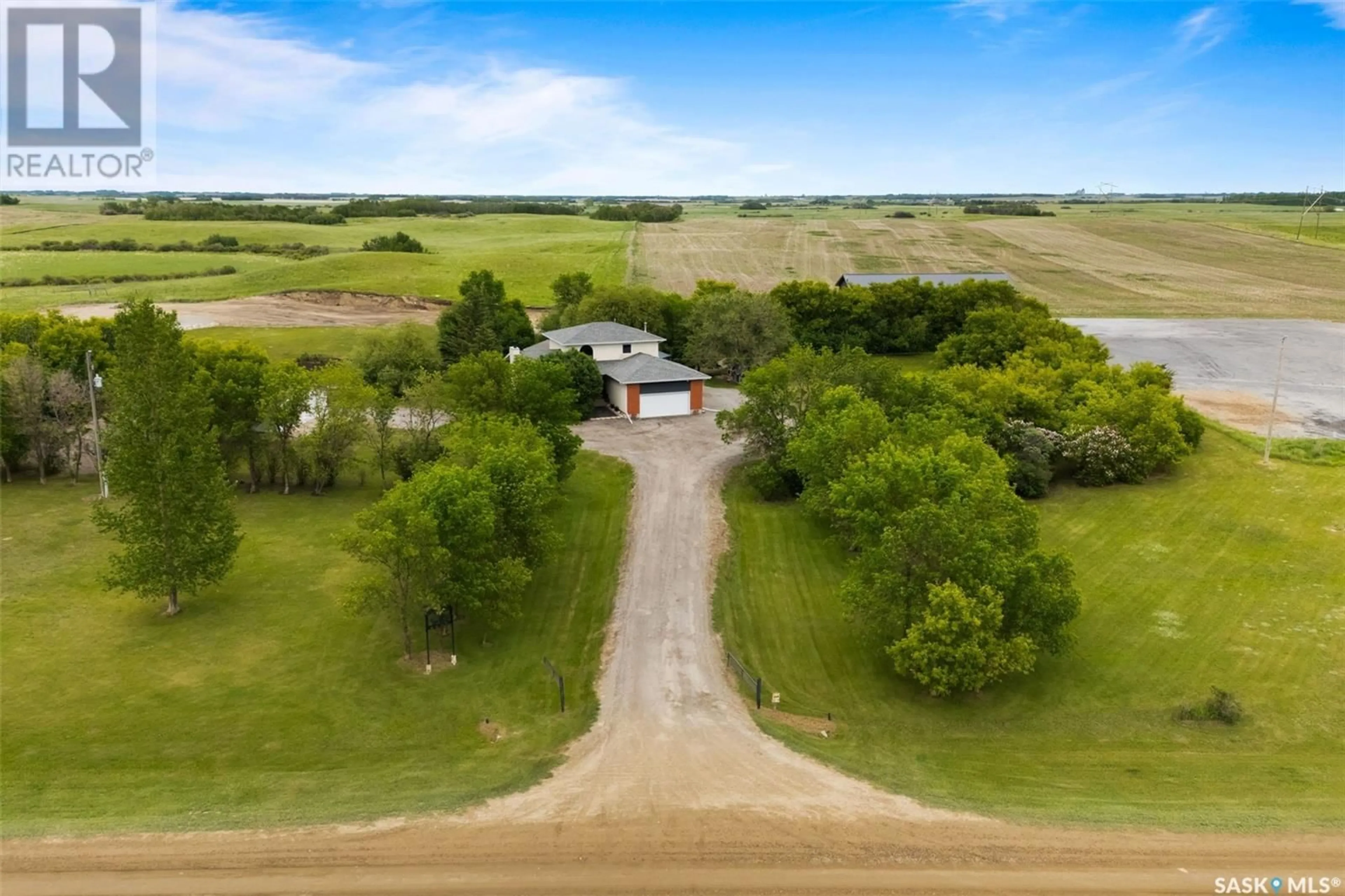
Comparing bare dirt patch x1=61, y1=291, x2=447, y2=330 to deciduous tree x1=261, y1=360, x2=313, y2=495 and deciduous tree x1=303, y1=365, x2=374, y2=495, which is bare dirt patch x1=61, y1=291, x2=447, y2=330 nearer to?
deciduous tree x1=261, y1=360, x2=313, y2=495

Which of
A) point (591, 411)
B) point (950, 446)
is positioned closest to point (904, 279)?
point (591, 411)

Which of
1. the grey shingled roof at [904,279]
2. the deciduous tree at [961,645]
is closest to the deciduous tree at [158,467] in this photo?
the deciduous tree at [961,645]

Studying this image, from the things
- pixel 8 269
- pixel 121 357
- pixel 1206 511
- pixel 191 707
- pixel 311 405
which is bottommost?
pixel 191 707

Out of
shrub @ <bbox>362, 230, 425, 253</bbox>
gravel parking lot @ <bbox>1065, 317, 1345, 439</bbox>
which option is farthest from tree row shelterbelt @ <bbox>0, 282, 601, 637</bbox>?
shrub @ <bbox>362, 230, 425, 253</bbox>

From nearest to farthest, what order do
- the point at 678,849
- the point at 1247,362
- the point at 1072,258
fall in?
the point at 678,849
the point at 1247,362
the point at 1072,258

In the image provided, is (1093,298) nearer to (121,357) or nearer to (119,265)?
(121,357)

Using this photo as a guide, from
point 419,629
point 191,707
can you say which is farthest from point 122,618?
Answer: point 419,629

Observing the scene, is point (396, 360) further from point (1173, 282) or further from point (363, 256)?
point (1173, 282)
